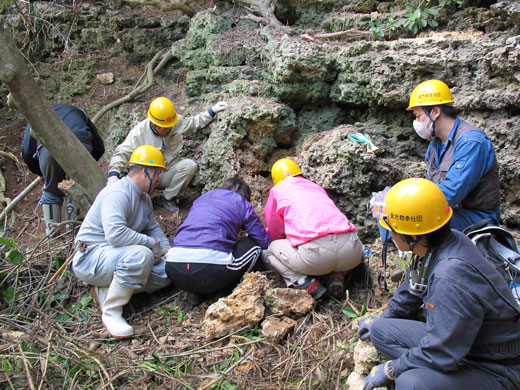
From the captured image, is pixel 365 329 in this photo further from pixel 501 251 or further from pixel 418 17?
pixel 418 17

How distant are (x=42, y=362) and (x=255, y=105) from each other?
329cm

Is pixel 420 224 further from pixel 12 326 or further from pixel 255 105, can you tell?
pixel 12 326

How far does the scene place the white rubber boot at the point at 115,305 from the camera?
338 centimetres

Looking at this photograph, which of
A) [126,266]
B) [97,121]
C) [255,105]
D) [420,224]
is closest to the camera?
[420,224]

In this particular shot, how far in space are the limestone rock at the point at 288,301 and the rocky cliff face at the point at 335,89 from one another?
1.10m

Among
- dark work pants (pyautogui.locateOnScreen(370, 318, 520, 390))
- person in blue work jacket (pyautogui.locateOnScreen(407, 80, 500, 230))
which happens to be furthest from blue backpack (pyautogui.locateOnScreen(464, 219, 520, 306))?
person in blue work jacket (pyautogui.locateOnScreen(407, 80, 500, 230))

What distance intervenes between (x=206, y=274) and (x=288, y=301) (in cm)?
73

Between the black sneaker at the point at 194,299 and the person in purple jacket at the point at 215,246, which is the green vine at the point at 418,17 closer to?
the person in purple jacket at the point at 215,246

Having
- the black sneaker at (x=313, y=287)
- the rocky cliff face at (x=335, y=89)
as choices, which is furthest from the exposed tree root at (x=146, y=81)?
the black sneaker at (x=313, y=287)

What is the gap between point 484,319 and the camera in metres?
1.95

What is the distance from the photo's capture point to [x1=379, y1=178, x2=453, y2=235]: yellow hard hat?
6.77 ft

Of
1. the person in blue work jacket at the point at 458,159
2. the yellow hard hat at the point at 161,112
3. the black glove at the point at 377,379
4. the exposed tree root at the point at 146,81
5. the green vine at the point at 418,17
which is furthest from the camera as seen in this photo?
the exposed tree root at the point at 146,81

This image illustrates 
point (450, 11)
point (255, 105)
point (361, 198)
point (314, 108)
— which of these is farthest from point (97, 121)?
point (450, 11)

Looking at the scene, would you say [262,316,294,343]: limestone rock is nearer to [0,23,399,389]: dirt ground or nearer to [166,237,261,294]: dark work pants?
[0,23,399,389]: dirt ground
